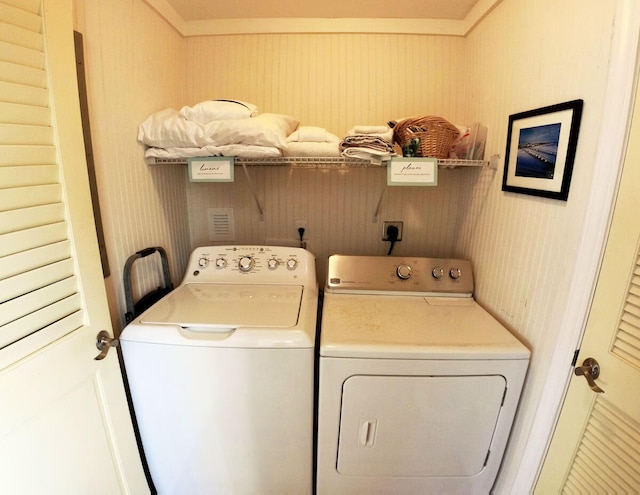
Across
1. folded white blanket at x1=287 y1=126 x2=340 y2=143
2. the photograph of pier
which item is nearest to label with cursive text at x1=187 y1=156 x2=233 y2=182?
folded white blanket at x1=287 y1=126 x2=340 y2=143

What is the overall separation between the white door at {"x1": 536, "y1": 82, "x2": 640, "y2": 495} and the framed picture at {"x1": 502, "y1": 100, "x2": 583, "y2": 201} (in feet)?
0.51

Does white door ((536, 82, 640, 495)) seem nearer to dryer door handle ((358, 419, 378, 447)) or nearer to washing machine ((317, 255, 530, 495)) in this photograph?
washing machine ((317, 255, 530, 495))

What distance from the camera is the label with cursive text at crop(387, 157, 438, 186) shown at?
4.10ft

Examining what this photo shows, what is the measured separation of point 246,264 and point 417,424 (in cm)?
102

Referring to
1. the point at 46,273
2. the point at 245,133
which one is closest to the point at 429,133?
the point at 245,133

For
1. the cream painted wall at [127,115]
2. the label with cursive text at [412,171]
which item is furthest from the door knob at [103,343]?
the label with cursive text at [412,171]

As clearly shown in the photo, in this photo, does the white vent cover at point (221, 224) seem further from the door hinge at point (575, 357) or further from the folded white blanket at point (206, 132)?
the door hinge at point (575, 357)

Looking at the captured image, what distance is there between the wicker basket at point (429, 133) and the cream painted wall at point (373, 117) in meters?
0.22

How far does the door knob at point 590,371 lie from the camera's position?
84 cm

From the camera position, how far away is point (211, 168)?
130 cm

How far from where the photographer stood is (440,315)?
1.26 meters

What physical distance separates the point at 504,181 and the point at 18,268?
167 cm

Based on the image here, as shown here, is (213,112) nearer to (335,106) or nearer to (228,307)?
(335,106)

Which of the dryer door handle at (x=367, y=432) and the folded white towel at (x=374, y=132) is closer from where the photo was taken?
the dryer door handle at (x=367, y=432)
